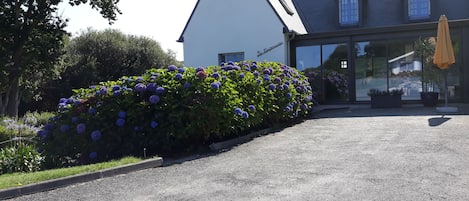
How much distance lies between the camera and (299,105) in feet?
41.6

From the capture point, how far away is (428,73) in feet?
52.1

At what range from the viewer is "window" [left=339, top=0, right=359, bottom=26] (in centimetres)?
2205

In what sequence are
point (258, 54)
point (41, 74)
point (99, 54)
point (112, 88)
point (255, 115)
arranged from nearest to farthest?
point (112, 88) < point (255, 115) < point (258, 54) < point (41, 74) < point (99, 54)

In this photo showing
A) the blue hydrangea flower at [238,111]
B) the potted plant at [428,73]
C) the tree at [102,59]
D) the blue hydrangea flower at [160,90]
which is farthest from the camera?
the tree at [102,59]

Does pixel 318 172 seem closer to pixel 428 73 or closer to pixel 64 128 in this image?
pixel 64 128

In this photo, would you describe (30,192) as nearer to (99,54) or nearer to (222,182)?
(222,182)

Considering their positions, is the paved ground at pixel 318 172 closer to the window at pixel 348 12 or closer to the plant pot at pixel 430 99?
the plant pot at pixel 430 99

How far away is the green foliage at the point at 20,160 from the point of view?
26.8ft

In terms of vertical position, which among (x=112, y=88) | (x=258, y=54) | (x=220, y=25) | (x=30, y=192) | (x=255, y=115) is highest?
(x=220, y=25)

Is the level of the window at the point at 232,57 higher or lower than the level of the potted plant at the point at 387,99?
higher

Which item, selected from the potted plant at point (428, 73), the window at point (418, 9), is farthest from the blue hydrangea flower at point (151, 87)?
the window at point (418, 9)

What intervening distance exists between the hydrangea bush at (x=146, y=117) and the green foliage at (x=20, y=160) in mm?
260

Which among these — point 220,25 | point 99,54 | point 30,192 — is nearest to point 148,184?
point 30,192

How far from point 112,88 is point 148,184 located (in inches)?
146
